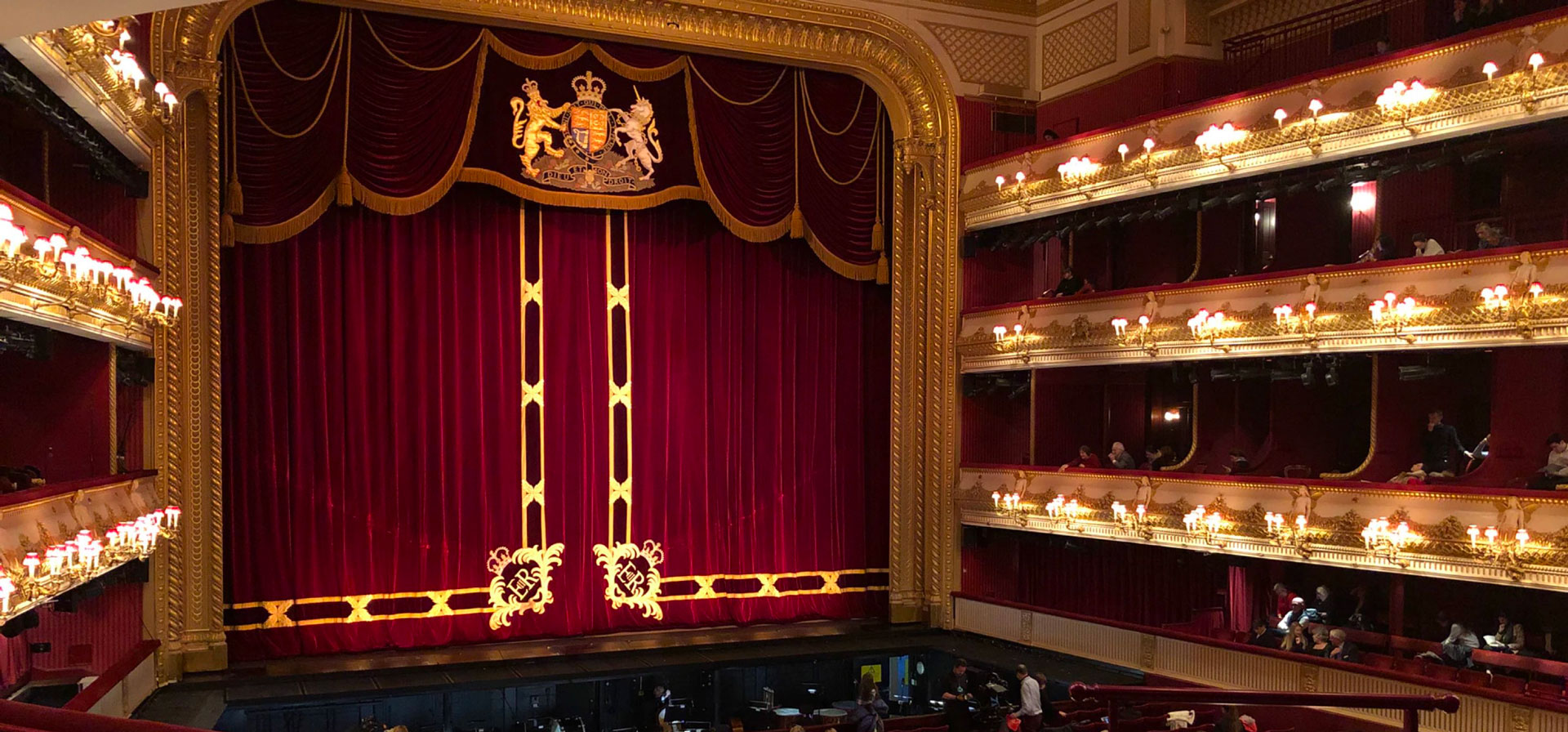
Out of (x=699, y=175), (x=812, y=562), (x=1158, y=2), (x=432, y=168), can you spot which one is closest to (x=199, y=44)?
(x=432, y=168)

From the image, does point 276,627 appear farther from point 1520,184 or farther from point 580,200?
point 1520,184

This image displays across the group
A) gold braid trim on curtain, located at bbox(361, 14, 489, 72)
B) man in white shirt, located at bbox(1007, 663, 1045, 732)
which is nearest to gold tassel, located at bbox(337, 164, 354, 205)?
gold braid trim on curtain, located at bbox(361, 14, 489, 72)

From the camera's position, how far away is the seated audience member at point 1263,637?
45.7 feet

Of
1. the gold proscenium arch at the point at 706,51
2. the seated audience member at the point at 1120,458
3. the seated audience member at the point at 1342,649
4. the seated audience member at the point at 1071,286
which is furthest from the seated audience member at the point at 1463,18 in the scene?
the gold proscenium arch at the point at 706,51

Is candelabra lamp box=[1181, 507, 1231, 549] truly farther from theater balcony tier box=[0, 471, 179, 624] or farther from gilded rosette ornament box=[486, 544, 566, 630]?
theater balcony tier box=[0, 471, 179, 624]

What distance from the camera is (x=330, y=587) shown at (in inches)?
608

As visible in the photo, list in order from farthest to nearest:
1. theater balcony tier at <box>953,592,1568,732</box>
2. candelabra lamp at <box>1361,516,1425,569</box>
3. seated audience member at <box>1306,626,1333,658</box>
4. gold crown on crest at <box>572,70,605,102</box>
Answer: gold crown on crest at <box>572,70,605,102</box> < seated audience member at <box>1306,626,1333,658</box> < candelabra lamp at <box>1361,516,1425,569</box> < theater balcony tier at <box>953,592,1568,732</box>

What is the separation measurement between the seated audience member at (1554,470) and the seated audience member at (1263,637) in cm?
323

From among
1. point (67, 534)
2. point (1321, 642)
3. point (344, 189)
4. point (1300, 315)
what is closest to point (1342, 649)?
point (1321, 642)

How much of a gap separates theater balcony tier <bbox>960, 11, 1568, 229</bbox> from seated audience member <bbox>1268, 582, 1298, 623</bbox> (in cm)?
506

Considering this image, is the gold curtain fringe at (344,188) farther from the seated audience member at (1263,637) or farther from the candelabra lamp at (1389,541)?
the candelabra lamp at (1389,541)

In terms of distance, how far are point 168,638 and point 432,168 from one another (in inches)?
248

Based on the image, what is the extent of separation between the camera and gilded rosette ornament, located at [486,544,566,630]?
645 inches

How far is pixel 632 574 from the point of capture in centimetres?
1722
